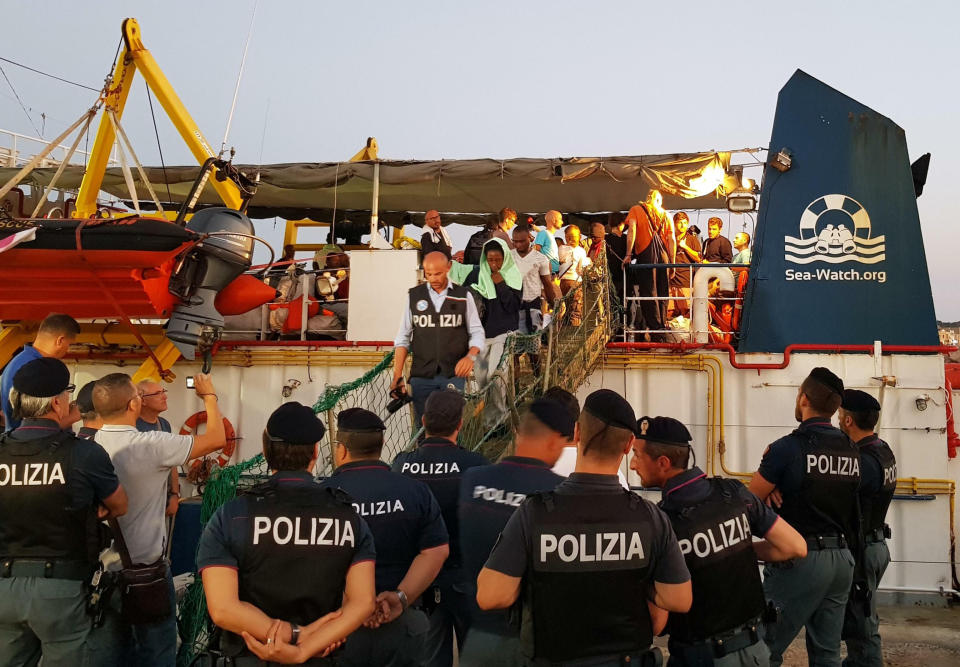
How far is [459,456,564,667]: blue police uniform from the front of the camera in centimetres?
320

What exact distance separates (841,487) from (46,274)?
21.5 ft

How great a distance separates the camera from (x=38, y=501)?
3340 millimetres

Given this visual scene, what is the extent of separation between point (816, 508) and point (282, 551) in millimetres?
2910

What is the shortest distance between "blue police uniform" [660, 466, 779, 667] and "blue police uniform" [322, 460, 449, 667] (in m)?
1.00

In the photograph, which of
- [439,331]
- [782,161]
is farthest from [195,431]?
[782,161]

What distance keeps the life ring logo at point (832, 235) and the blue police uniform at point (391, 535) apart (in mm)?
6293

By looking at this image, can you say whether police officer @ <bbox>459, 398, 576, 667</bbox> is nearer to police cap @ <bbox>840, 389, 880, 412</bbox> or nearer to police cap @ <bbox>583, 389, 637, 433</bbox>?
police cap @ <bbox>583, 389, 637, 433</bbox>

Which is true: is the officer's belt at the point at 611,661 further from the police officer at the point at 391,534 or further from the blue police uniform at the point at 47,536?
the blue police uniform at the point at 47,536

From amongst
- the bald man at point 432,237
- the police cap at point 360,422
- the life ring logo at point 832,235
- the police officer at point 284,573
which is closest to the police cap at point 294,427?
the police officer at point 284,573

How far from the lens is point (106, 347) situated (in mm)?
8797

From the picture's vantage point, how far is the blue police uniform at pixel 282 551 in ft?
8.64

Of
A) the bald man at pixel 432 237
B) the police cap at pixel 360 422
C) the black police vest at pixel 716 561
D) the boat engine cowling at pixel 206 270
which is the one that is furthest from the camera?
the bald man at pixel 432 237

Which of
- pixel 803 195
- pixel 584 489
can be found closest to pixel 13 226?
pixel 584 489

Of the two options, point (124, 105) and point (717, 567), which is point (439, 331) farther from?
point (124, 105)
